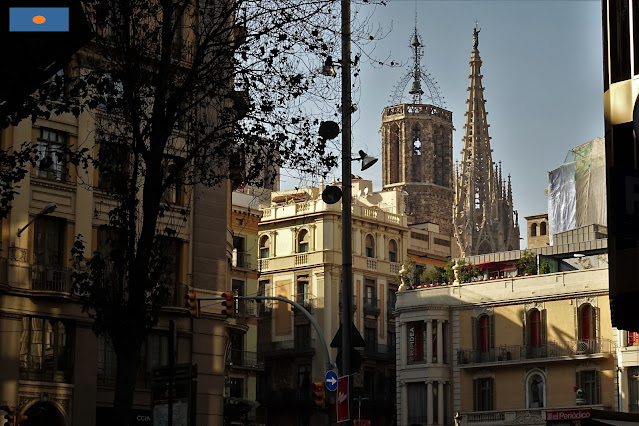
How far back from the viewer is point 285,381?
7912 centimetres

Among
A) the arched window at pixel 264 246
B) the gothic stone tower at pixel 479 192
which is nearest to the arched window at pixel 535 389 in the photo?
the arched window at pixel 264 246

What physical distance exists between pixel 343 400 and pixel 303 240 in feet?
194

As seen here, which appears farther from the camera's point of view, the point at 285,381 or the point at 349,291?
the point at 285,381

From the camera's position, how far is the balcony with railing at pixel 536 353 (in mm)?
59875

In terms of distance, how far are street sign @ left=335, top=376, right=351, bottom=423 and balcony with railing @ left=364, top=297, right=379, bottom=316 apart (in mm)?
57725

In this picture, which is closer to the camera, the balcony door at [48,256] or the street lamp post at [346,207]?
the street lamp post at [346,207]

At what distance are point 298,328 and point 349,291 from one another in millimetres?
56985

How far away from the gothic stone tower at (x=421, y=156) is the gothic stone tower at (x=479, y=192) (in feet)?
5.51

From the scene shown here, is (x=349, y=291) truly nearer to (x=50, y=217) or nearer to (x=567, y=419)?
(x=50, y=217)

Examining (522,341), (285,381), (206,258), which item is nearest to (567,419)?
(522,341)

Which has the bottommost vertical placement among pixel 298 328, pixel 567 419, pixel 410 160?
pixel 567 419

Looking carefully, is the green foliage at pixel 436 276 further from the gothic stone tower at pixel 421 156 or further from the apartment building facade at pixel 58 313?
the gothic stone tower at pixel 421 156

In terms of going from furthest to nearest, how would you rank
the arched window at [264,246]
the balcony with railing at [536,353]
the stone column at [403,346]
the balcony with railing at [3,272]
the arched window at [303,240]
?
the arched window at [264,246], the arched window at [303,240], the stone column at [403,346], the balcony with railing at [536,353], the balcony with railing at [3,272]

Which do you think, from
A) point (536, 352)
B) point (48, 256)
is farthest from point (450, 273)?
point (48, 256)
